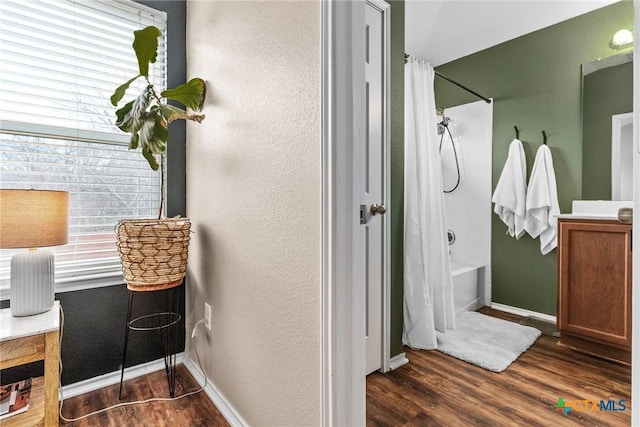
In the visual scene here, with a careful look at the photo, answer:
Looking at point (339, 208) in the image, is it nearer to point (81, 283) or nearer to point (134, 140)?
point (134, 140)

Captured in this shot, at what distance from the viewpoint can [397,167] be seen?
2.03m

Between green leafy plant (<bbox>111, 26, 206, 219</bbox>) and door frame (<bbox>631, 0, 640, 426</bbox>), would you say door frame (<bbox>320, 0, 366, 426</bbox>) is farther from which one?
green leafy plant (<bbox>111, 26, 206, 219</bbox>)

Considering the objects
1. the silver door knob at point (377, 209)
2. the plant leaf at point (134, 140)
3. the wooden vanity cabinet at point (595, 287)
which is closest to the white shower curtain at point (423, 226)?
the silver door knob at point (377, 209)

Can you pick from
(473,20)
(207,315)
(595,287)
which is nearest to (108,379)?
(207,315)

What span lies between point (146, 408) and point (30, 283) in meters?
0.80

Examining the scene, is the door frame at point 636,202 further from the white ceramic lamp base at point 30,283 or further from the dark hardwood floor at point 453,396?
the white ceramic lamp base at point 30,283

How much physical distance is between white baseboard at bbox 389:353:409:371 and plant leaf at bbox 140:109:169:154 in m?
1.75

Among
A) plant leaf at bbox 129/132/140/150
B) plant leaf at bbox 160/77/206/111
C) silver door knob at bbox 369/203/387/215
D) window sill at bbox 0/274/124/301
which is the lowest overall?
window sill at bbox 0/274/124/301

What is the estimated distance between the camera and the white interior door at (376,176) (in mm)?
1839

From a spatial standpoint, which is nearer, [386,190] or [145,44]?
[145,44]

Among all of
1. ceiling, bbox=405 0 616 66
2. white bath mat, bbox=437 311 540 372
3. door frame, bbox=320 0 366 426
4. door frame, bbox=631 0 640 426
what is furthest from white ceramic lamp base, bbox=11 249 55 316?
ceiling, bbox=405 0 616 66

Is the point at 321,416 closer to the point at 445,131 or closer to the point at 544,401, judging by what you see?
the point at 544,401

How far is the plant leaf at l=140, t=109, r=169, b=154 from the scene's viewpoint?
4.84ft

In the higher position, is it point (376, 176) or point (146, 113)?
point (146, 113)
